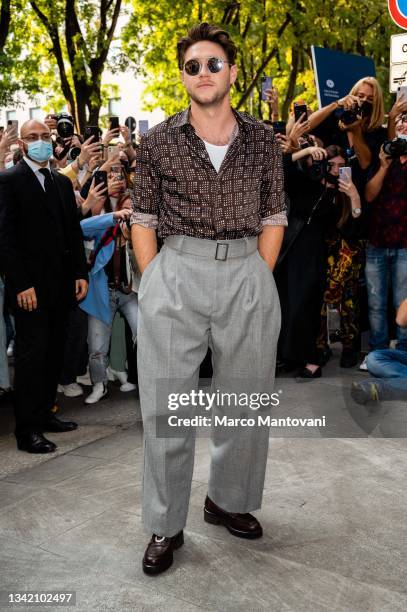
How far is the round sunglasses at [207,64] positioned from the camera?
3.09 meters

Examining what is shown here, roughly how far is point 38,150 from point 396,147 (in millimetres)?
2974

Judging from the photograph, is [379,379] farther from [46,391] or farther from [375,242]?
[46,391]

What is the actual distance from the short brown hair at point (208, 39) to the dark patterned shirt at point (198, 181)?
26 cm

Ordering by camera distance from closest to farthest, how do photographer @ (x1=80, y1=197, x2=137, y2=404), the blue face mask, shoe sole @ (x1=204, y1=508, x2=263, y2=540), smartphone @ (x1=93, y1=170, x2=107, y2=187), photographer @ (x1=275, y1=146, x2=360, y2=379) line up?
shoe sole @ (x1=204, y1=508, x2=263, y2=540)
the blue face mask
smartphone @ (x1=93, y1=170, x2=107, y2=187)
photographer @ (x1=80, y1=197, x2=137, y2=404)
photographer @ (x1=275, y1=146, x2=360, y2=379)

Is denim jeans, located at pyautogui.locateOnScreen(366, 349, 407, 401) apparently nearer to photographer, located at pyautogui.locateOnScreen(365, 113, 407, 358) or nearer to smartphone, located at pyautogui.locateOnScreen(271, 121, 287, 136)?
photographer, located at pyautogui.locateOnScreen(365, 113, 407, 358)

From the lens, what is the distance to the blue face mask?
4.85 metres

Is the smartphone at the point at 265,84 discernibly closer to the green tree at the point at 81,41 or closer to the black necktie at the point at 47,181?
the black necktie at the point at 47,181

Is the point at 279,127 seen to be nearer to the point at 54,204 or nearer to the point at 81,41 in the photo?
the point at 54,204

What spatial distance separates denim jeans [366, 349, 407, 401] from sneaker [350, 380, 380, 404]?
1.4 inches

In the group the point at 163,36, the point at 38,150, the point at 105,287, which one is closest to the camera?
the point at 38,150

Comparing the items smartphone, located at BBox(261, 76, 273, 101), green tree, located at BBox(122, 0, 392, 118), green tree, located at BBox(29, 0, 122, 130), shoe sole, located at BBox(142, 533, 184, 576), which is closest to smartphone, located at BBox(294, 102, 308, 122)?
smartphone, located at BBox(261, 76, 273, 101)

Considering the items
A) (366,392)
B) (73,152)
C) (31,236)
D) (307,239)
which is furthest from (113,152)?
(366,392)

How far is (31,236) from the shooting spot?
479 centimetres

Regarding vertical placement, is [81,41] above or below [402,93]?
above
